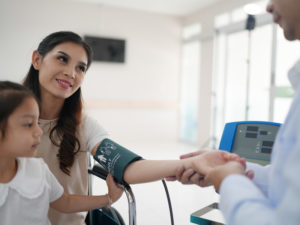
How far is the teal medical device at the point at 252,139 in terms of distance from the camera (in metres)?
1.26

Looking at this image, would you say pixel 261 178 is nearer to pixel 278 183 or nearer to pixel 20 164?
pixel 278 183

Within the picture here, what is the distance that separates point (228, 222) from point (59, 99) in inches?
40.5

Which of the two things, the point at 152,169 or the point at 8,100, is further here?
the point at 152,169

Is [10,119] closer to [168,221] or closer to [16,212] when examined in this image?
[16,212]

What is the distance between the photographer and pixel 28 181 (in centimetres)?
100

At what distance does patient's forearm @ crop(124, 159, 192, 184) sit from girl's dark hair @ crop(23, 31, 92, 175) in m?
0.32

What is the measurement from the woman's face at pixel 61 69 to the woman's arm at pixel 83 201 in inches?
17.7

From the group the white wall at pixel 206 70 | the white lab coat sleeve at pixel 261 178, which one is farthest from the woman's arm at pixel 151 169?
the white wall at pixel 206 70

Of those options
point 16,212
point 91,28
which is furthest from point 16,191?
point 91,28

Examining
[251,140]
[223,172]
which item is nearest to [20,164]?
[223,172]

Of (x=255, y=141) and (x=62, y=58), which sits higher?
(x=62, y=58)

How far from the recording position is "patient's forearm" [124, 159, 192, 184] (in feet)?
3.73

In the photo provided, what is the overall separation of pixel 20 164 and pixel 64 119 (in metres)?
0.40

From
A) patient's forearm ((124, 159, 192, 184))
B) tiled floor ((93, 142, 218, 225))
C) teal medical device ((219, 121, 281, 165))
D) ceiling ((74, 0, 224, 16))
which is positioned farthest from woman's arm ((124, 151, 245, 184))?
ceiling ((74, 0, 224, 16))
